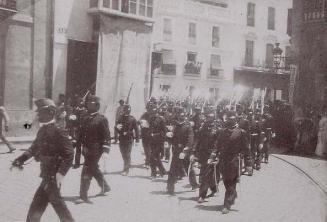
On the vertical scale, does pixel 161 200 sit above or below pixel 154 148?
below

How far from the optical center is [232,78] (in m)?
41.6

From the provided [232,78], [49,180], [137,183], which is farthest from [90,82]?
[232,78]

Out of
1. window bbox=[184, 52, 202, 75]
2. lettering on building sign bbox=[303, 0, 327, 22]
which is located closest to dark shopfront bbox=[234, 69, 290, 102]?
window bbox=[184, 52, 202, 75]

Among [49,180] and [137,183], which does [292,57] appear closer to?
[137,183]

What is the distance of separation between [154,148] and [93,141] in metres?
2.98

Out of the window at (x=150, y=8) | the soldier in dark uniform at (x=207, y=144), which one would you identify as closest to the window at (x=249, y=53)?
the window at (x=150, y=8)

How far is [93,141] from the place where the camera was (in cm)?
927

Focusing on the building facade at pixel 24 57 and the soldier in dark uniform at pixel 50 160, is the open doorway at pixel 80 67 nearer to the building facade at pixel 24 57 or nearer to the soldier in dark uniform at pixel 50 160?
the building facade at pixel 24 57

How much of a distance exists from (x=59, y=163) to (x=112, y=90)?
50.9 ft

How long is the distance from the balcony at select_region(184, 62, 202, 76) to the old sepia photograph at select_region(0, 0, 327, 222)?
10 cm

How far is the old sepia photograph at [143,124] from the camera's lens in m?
8.55

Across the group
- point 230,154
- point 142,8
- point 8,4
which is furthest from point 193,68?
point 230,154

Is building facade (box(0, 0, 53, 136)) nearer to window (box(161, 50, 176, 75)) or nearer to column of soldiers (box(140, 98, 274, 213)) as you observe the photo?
column of soldiers (box(140, 98, 274, 213))

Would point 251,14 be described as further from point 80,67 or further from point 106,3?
point 80,67
